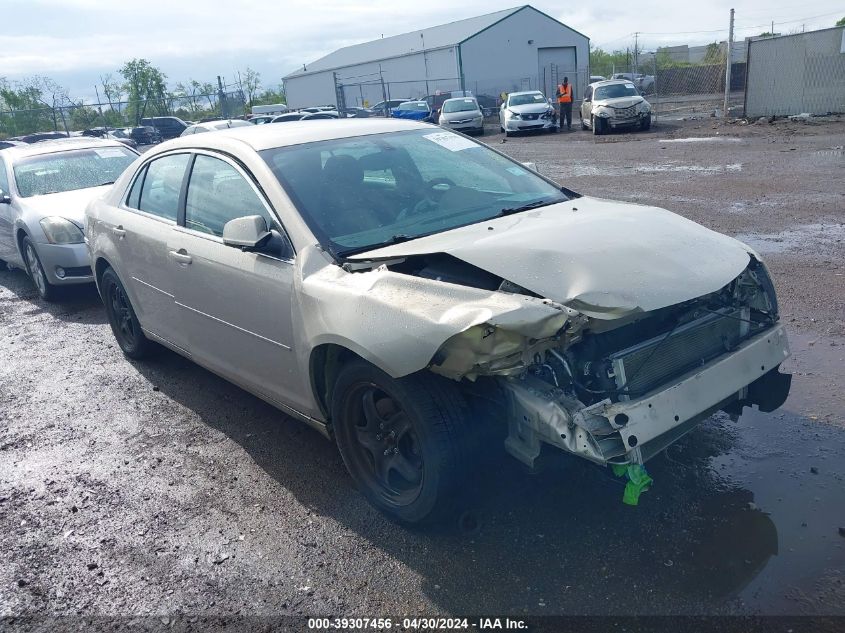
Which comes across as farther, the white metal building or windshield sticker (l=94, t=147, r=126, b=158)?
the white metal building

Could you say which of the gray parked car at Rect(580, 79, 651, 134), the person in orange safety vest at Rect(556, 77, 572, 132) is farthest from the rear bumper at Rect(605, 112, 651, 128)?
the person in orange safety vest at Rect(556, 77, 572, 132)

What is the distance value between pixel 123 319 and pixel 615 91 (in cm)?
2166

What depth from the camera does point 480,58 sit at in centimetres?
4884

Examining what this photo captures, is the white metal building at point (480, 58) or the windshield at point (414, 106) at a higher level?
the white metal building at point (480, 58)

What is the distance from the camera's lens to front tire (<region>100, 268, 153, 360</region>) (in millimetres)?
5699

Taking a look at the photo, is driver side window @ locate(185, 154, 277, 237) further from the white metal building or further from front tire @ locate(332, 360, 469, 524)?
the white metal building

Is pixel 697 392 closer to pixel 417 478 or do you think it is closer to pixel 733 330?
pixel 733 330

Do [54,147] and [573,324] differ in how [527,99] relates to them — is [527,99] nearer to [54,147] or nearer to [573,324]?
[54,147]

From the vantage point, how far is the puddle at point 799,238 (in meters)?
7.49

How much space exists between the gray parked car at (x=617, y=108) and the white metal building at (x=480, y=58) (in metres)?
19.4

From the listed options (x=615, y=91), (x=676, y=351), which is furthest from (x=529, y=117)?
(x=676, y=351)

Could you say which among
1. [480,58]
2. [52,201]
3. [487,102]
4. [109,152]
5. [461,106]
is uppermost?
[480,58]

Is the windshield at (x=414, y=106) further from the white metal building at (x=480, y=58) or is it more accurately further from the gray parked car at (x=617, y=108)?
the white metal building at (x=480, y=58)

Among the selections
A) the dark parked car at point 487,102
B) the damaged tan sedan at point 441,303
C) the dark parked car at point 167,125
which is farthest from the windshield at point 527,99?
the damaged tan sedan at point 441,303
